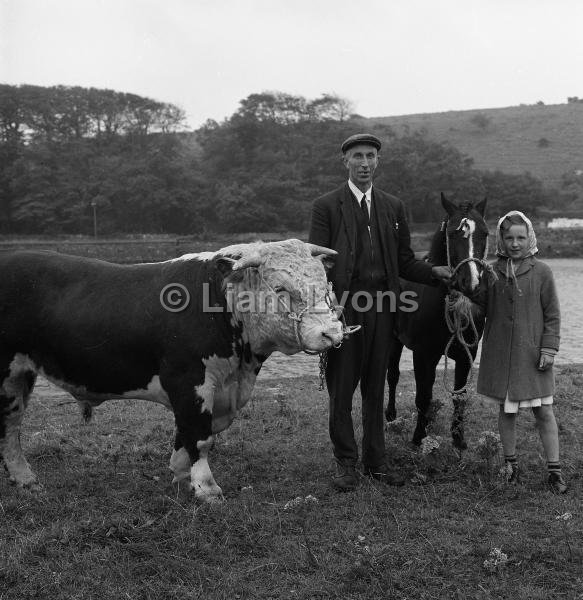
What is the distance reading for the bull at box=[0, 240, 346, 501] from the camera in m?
4.57

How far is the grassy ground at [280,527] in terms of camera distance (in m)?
3.66

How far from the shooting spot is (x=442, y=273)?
542cm

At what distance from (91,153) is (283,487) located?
56.3 meters

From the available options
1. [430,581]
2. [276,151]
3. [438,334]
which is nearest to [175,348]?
[430,581]

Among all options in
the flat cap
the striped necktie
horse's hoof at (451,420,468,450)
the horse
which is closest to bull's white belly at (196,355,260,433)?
the horse

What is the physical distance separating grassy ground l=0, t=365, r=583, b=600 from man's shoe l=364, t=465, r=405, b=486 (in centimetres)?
13

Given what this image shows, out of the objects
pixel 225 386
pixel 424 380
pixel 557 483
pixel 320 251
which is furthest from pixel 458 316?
pixel 225 386

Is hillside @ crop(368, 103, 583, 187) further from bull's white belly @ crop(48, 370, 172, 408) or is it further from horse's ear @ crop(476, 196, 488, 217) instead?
bull's white belly @ crop(48, 370, 172, 408)

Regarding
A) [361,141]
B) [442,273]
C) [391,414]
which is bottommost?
[391,414]

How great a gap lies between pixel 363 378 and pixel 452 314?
118 cm

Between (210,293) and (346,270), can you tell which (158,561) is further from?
(346,270)

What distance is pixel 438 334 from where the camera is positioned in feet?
20.5

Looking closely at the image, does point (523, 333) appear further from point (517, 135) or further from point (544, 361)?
point (517, 135)
